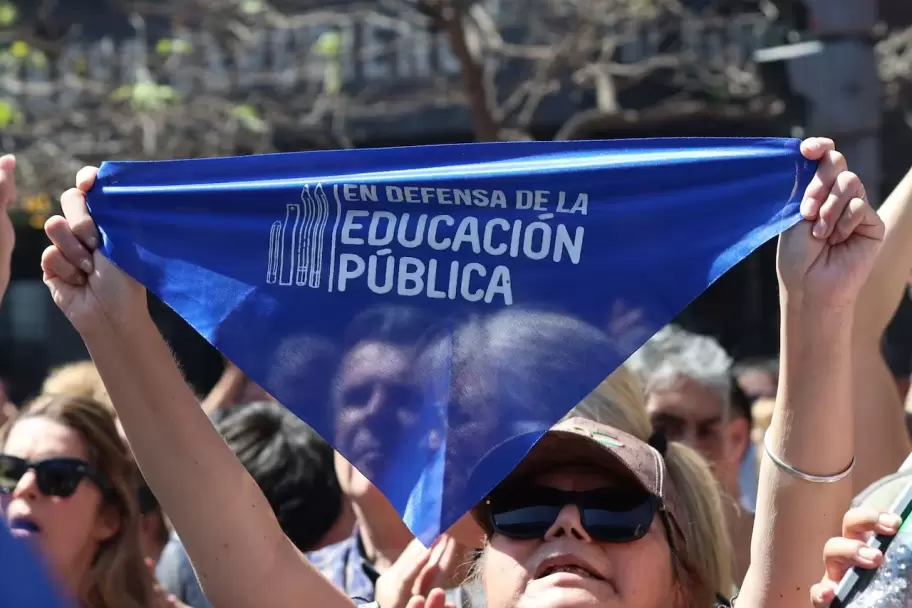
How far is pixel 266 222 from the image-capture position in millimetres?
2521

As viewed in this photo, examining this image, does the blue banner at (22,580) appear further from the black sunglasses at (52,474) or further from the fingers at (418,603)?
the black sunglasses at (52,474)

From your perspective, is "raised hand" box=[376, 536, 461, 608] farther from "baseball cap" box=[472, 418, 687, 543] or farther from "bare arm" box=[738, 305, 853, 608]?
"bare arm" box=[738, 305, 853, 608]

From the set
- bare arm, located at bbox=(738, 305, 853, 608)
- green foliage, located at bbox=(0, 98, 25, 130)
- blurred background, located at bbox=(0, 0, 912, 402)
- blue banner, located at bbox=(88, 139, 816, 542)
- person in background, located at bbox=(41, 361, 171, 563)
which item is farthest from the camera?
green foliage, located at bbox=(0, 98, 25, 130)

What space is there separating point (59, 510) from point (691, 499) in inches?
Answer: 58.8

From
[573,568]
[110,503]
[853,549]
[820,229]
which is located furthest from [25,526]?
[853,549]

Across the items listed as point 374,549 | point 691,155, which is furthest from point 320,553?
point 691,155

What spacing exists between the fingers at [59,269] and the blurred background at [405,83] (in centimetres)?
550

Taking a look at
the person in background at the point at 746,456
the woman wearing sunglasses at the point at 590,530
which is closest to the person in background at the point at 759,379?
the person in background at the point at 746,456

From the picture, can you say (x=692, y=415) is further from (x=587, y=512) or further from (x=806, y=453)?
(x=806, y=453)

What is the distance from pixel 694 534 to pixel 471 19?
22.7ft

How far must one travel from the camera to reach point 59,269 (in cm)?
241

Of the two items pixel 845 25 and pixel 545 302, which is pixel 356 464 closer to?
pixel 545 302

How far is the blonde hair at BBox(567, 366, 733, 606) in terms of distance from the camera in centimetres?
251

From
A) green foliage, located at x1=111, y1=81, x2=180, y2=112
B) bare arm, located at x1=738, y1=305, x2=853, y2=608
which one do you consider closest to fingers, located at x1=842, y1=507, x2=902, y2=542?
bare arm, located at x1=738, y1=305, x2=853, y2=608
